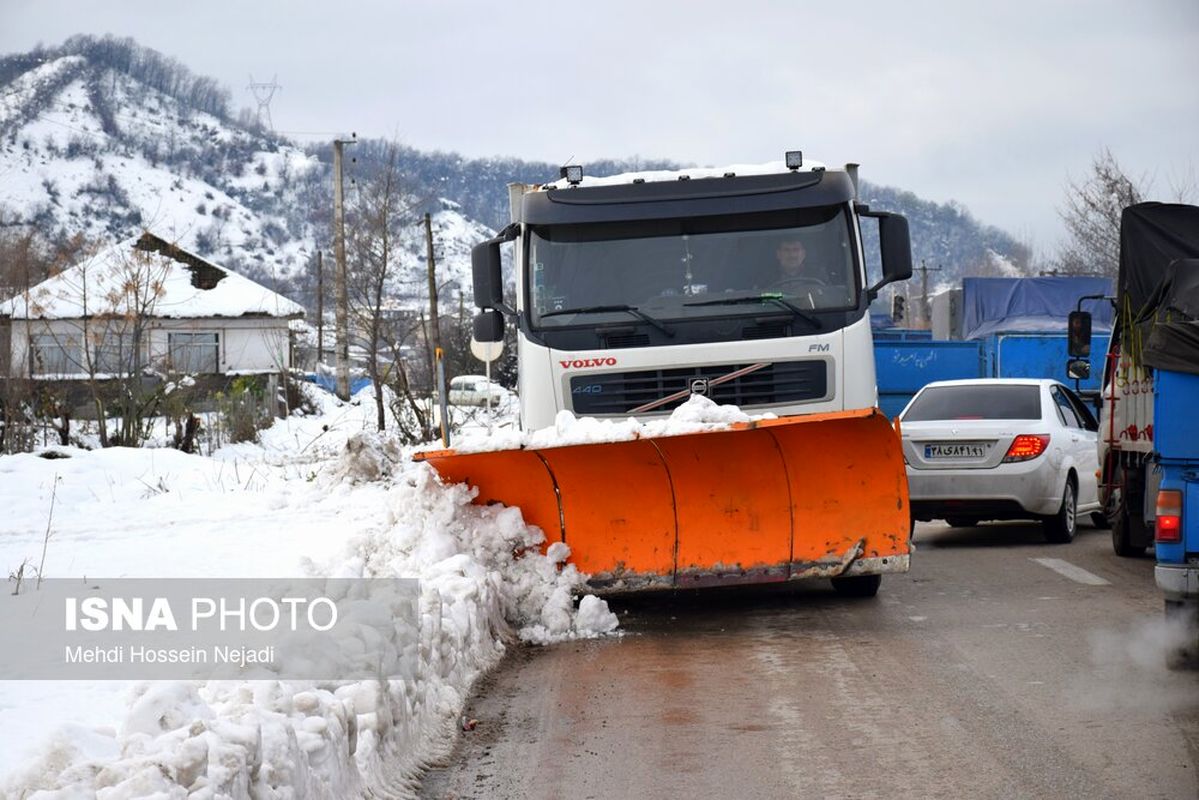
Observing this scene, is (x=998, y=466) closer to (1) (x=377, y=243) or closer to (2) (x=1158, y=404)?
(2) (x=1158, y=404)

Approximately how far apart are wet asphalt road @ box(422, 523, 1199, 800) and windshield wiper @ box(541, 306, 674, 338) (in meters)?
1.96

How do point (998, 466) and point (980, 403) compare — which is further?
point (980, 403)

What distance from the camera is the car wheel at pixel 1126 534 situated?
453 inches

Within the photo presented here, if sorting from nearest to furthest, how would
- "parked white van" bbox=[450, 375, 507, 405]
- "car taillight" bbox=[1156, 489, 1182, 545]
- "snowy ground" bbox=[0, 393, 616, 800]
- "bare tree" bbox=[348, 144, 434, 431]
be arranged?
"snowy ground" bbox=[0, 393, 616, 800], "car taillight" bbox=[1156, 489, 1182, 545], "bare tree" bbox=[348, 144, 434, 431], "parked white van" bbox=[450, 375, 507, 405]

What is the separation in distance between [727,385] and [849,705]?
3.49m

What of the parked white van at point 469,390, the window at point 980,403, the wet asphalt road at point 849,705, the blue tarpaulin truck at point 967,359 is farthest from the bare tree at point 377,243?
the wet asphalt road at point 849,705

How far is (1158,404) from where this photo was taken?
24.3ft

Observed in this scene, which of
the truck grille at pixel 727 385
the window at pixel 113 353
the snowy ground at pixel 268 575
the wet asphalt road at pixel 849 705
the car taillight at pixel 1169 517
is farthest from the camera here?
the window at pixel 113 353

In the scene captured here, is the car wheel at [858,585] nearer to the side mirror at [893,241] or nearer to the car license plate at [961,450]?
the side mirror at [893,241]

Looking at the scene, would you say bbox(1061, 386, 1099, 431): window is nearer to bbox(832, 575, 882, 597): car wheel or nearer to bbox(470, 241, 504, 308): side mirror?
bbox(832, 575, 882, 597): car wheel

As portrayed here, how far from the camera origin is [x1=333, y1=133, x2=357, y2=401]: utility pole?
34750 millimetres

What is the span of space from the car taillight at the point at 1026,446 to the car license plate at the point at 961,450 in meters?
0.24

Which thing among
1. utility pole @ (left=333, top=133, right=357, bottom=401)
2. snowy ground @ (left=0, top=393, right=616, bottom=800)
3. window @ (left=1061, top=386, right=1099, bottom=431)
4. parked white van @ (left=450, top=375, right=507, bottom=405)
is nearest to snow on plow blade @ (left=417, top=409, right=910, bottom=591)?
snowy ground @ (left=0, top=393, right=616, bottom=800)

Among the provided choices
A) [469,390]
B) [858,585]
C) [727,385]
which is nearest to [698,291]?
[727,385]
